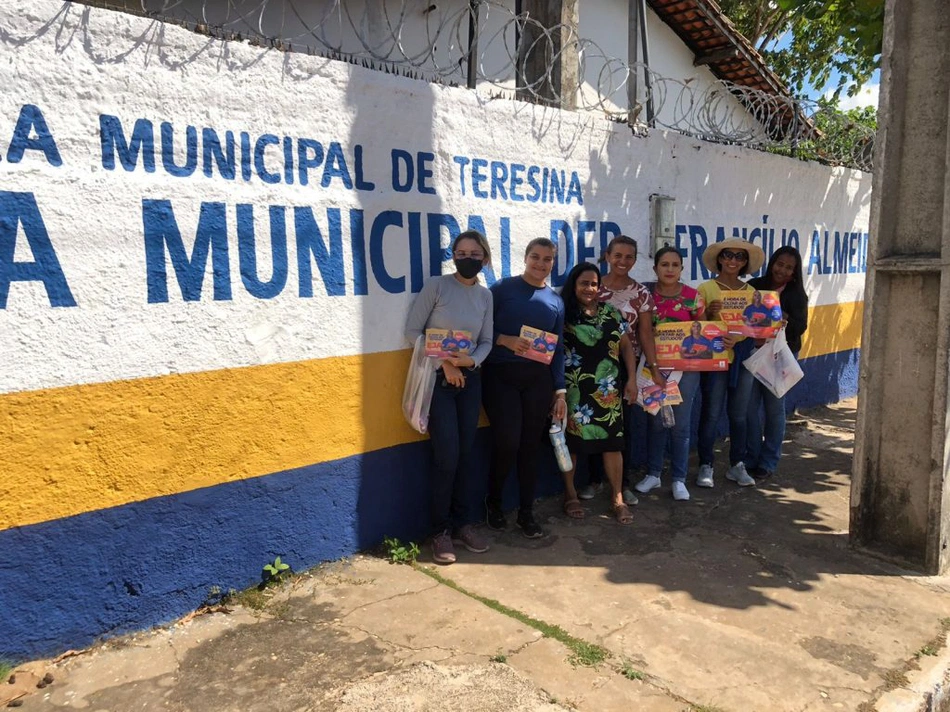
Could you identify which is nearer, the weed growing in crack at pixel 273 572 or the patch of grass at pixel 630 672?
the patch of grass at pixel 630 672

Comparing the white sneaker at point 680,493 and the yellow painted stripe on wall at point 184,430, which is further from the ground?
the yellow painted stripe on wall at point 184,430

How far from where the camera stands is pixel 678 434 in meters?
4.72

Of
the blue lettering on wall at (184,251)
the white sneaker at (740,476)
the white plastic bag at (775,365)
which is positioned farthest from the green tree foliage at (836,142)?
the blue lettering on wall at (184,251)

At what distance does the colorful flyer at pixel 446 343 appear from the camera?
145 inches

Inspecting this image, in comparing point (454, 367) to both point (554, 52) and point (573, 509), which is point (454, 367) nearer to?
point (573, 509)

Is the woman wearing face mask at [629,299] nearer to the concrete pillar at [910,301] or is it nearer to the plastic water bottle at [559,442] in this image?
the plastic water bottle at [559,442]

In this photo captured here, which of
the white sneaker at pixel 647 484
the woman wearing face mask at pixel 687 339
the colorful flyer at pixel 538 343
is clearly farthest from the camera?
the white sneaker at pixel 647 484

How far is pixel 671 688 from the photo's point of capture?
272cm

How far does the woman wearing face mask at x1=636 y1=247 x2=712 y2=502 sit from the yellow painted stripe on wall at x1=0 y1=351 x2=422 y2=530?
5.79 feet

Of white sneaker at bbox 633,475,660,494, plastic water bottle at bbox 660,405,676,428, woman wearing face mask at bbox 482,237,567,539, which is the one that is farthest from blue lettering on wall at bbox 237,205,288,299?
white sneaker at bbox 633,475,660,494

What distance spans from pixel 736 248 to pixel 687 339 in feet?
2.71

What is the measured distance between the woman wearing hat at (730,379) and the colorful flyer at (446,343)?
1.98m

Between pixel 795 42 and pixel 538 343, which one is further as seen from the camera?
pixel 795 42

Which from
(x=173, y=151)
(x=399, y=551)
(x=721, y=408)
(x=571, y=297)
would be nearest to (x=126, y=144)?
(x=173, y=151)
